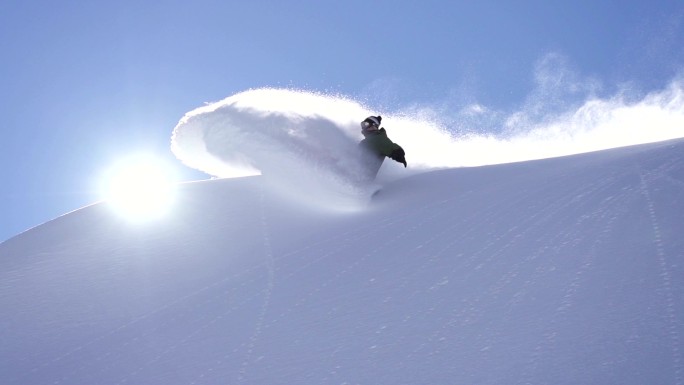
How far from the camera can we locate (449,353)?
12.4ft

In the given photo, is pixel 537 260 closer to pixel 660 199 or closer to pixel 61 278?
pixel 660 199

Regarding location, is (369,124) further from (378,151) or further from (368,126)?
A: (378,151)

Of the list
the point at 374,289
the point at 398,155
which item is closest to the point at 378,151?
the point at 398,155

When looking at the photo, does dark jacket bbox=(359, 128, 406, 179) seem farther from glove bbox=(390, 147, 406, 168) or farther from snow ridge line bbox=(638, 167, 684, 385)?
snow ridge line bbox=(638, 167, 684, 385)

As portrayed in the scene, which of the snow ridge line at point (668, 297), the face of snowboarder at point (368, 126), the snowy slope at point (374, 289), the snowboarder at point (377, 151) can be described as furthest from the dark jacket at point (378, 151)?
the snow ridge line at point (668, 297)

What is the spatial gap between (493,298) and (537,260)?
0.72 metres

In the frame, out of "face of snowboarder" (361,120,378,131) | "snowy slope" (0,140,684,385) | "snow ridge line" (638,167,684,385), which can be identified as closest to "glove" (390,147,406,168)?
"face of snowboarder" (361,120,378,131)

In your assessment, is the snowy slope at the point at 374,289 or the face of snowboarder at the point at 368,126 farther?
the face of snowboarder at the point at 368,126

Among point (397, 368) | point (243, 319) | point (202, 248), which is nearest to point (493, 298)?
point (397, 368)

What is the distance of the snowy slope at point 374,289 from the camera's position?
12.2 feet

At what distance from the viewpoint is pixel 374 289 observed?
15.9ft

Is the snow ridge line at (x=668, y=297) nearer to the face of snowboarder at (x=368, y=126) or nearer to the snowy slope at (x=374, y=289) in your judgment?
the snowy slope at (x=374, y=289)

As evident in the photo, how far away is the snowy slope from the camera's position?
12.2 feet

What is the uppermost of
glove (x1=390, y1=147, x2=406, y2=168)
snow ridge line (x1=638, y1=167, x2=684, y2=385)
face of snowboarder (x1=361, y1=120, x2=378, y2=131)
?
face of snowboarder (x1=361, y1=120, x2=378, y2=131)
